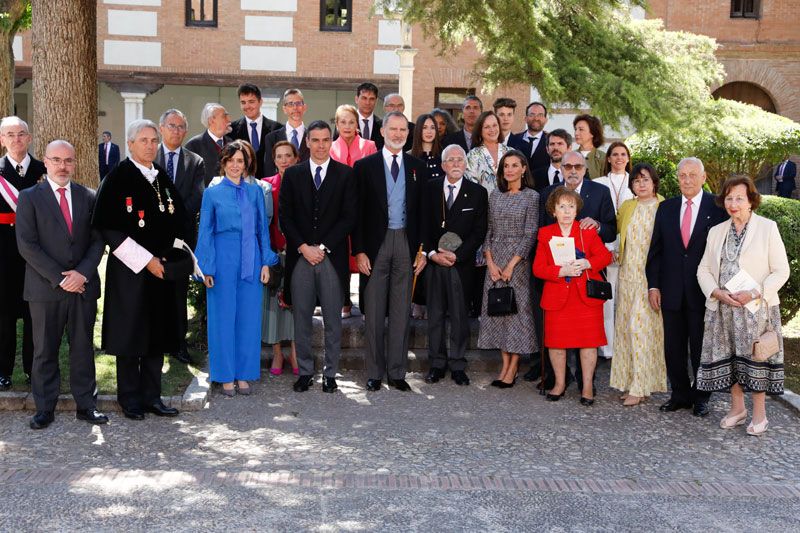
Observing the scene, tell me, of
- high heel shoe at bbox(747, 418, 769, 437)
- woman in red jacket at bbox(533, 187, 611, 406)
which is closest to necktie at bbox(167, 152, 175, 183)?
woman in red jacket at bbox(533, 187, 611, 406)

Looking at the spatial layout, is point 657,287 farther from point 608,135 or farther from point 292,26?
point 292,26

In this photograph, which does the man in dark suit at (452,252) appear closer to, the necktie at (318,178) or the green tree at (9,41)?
the necktie at (318,178)

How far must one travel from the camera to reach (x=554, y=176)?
9125mm

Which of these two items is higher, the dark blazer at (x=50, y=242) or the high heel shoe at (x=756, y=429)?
the dark blazer at (x=50, y=242)

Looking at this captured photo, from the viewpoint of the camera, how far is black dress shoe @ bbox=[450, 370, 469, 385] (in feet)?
28.1

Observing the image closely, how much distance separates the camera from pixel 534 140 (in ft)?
32.7

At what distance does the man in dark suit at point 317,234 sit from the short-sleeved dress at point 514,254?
1.28m

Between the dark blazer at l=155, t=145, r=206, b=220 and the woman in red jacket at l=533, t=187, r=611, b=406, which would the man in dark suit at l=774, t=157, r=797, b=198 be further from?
the dark blazer at l=155, t=145, r=206, b=220

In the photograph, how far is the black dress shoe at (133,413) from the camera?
722 cm

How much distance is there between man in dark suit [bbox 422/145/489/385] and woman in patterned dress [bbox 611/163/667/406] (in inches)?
50.7

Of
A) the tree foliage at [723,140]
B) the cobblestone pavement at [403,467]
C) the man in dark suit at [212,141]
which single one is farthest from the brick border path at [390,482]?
the tree foliage at [723,140]

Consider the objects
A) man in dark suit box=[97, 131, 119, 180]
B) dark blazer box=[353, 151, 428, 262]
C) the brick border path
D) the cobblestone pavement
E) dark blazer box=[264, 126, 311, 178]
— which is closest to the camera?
the cobblestone pavement

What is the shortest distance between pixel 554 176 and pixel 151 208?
3.88 meters

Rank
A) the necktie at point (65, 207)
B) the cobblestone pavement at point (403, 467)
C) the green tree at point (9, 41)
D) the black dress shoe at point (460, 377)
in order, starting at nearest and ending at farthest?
the cobblestone pavement at point (403, 467), the necktie at point (65, 207), the black dress shoe at point (460, 377), the green tree at point (9, 41)
